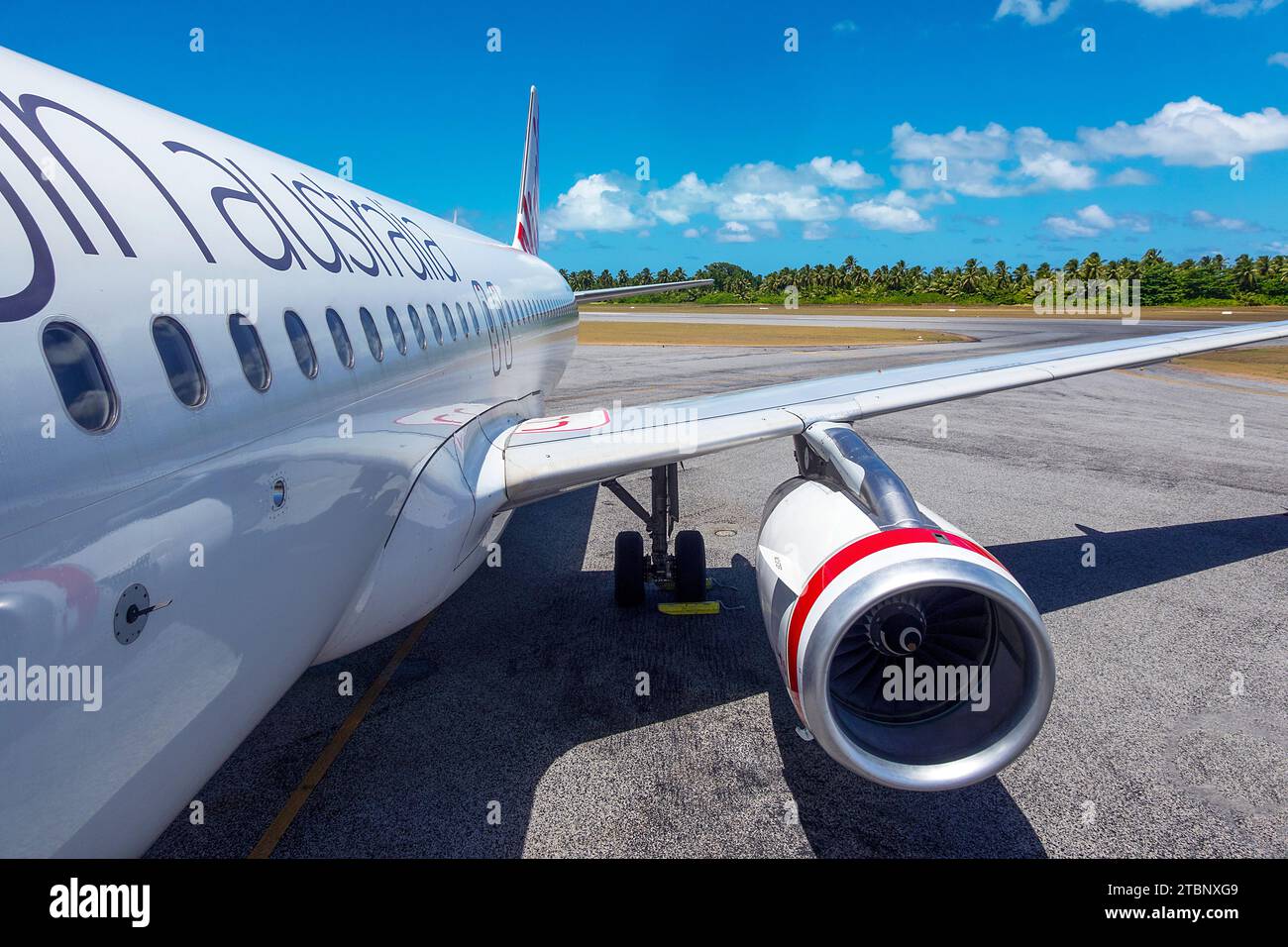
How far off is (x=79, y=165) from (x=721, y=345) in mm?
42161

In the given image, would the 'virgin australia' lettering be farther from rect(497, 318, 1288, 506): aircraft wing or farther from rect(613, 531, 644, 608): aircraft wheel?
rect(613, 531, 644, 608): aircraft wheel

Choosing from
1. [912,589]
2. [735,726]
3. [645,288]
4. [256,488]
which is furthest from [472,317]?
[645,288]

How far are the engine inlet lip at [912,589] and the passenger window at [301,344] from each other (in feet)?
9.72

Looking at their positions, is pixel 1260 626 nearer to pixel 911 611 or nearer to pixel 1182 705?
pixel 1182 705

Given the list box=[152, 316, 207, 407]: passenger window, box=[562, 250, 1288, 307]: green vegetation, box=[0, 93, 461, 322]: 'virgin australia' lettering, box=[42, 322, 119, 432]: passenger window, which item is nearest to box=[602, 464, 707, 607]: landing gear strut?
box=[0, 93, 461, 322]: 'virgin australia' lettering

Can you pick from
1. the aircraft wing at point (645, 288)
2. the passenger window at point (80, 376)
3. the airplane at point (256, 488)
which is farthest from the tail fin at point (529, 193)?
the passenger window at point (80, 376)

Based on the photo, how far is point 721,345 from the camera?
4431 centimetres

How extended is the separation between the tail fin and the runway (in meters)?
9.66

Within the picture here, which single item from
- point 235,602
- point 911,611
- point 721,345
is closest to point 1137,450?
point 911,611

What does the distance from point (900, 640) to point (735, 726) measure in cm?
180

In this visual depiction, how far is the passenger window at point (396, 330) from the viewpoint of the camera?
563 centimetres

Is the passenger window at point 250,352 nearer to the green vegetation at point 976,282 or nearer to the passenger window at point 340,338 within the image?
the passenger window at point 340,338

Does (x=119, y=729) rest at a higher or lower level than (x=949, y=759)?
higher
